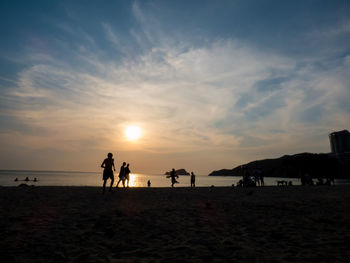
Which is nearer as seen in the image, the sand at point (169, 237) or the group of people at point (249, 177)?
the sand at point (169, 237)

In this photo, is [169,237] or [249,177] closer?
[169,237]

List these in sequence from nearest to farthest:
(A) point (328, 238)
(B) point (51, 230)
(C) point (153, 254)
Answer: (C) point (153, 254) < (A) point (328, 238) < (B) point (51, 230)

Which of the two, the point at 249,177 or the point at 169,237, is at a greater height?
the point at 249,177

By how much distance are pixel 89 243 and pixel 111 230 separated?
3.48 feet

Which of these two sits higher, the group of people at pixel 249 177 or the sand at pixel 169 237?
the group of people at pixel 249 177

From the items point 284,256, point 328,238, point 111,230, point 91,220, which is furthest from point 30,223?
point 328,238

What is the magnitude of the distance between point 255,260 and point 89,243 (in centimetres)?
326

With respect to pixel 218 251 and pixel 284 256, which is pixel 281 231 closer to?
pixel 284 256

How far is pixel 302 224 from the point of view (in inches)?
255

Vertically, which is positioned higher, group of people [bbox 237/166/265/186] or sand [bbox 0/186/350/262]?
group of people [bbox 237/166/265/186]

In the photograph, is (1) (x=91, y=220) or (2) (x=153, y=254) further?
(1) (x=91, y=220)

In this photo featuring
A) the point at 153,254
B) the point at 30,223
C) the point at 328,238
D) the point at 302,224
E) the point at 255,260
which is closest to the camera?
the point at 255,260

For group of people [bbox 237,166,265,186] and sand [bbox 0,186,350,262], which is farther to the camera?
group of people [bbox 237,166,265,186]

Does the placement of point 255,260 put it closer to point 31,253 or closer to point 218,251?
point 218,251
